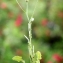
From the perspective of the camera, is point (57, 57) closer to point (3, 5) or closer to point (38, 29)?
point (38, 29)

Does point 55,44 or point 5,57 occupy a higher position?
point 55,44

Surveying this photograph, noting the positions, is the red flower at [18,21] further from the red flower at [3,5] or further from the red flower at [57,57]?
the red flower at [57,57]

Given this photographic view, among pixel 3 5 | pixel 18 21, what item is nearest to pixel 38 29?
pixel 18 21

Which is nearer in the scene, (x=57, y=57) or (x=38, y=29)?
(x=57, y=57)

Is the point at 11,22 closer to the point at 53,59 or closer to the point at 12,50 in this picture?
the point at 12,50

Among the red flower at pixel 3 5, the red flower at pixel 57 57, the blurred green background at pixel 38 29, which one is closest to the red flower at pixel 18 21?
the blurred green background at pixel 38 29

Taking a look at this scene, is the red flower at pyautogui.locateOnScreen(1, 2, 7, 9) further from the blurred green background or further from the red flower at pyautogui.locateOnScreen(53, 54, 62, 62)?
the red flower at pyautogui.locateOnScreen(53, 54, 62, 62)

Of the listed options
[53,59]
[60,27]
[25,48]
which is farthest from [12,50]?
[60,27]

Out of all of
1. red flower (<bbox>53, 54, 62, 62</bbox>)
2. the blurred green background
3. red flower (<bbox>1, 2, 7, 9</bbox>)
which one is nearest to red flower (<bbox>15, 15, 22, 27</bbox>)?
the blurred green background
